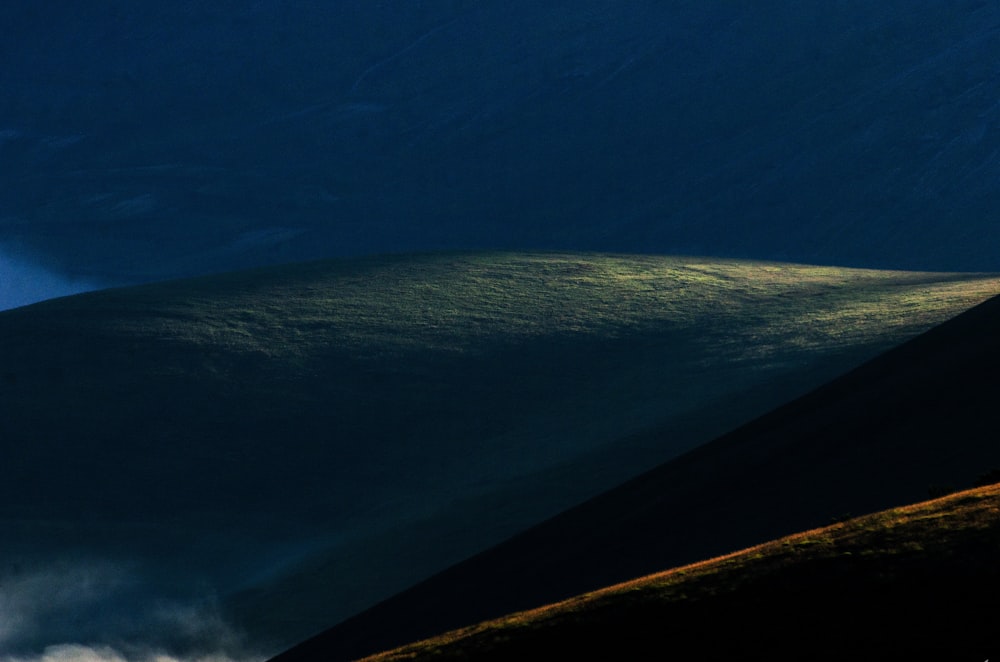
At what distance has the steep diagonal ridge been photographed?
43281mm

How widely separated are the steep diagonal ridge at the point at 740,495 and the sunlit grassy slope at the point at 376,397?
7693mm

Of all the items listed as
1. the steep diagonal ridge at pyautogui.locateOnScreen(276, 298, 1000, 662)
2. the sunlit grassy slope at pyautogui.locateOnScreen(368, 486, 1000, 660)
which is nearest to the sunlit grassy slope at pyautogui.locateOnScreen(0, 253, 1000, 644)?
the steep diagonal ridge at pyautogui.locateOnScreen(276, 298, 1000, 662)

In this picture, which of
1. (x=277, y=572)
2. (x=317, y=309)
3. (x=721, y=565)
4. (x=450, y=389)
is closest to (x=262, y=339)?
(x=317, y=309)

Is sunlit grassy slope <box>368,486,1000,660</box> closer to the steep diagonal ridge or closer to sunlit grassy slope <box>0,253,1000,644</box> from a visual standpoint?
the steep diagonal ridge

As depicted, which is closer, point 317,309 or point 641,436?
point 641,436

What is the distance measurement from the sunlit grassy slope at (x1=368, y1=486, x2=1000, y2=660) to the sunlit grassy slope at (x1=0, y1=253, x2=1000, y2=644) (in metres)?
28.5

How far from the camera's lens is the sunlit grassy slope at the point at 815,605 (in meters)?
22.9

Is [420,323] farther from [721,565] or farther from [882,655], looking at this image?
[882,655]

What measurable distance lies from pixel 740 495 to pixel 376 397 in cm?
4354

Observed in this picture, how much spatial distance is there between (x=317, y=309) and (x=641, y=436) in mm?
41066

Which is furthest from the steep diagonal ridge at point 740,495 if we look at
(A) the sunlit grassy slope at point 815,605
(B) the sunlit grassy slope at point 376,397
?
(A) the sunlit grassy slope at point 815,605

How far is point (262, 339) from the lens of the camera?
97.1 metres

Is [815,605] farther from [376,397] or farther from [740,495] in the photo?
[376,397]

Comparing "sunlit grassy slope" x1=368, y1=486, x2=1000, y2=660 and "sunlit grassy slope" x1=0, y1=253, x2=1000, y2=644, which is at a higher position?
"sunlit grassy slope" x1=0, y1=253, x2=1000, y2=644
